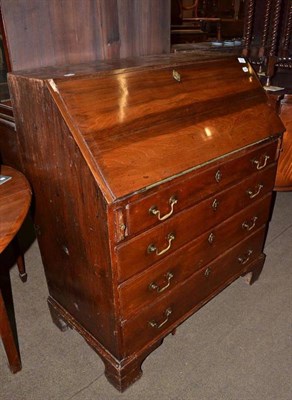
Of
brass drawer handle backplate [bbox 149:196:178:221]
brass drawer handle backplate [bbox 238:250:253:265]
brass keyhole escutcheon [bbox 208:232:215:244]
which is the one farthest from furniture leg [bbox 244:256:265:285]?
brass drawer handle backplate [bbox 149:196:178:221]

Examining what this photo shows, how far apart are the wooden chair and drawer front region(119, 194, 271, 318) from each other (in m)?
0.45

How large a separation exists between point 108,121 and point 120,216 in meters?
0.33

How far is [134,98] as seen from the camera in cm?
135

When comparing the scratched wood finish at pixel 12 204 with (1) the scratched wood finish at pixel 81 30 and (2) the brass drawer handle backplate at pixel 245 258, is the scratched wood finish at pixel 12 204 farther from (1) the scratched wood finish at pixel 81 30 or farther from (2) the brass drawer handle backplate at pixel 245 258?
(2) the brass drawer handle backplate at pixel 245 258

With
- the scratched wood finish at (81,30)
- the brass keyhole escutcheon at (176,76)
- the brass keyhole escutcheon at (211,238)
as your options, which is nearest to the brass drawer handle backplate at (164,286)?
the brass keyhole escutcheon at (211,238)

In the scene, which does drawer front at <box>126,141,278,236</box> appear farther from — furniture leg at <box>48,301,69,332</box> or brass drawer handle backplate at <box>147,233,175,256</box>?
furniture leg at <box>48,301,69,332</box>

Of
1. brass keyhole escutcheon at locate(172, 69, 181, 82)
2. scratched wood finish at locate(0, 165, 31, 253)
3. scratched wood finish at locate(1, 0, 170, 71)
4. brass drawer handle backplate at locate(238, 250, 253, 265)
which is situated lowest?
brass drawer handle backplate at locate(238, 250, 253, 265)

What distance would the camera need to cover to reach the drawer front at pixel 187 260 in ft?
4.71

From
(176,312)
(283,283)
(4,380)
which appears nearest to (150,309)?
(176,312)

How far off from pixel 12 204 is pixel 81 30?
3.04 ft

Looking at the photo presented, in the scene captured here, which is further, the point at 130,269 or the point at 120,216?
the point at 130,269

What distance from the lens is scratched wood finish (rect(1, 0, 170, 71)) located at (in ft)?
5.01

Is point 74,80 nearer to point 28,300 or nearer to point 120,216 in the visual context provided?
point 120,216

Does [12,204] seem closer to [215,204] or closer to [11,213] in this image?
[11,213]
